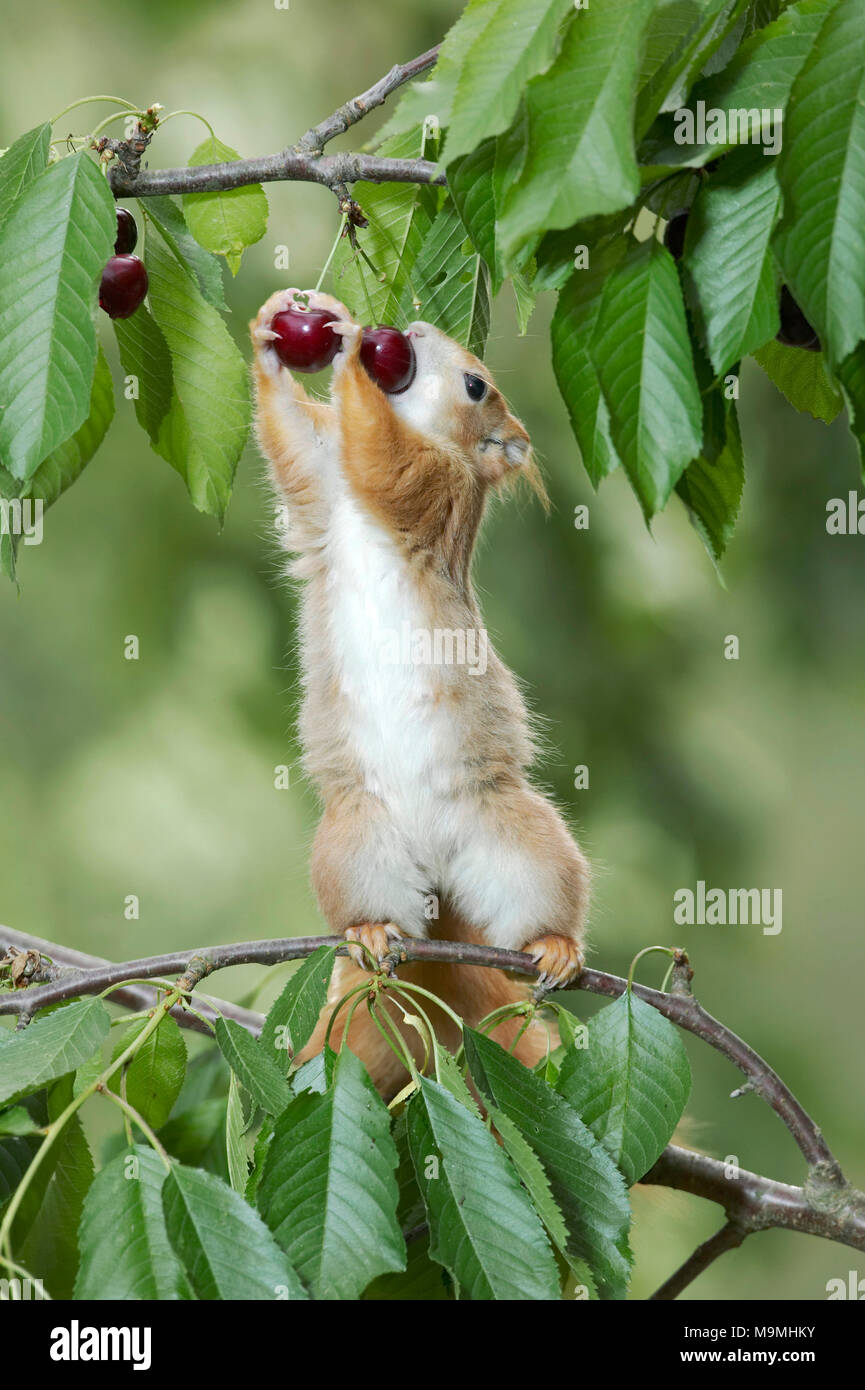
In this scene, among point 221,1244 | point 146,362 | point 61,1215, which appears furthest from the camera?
point 146,362

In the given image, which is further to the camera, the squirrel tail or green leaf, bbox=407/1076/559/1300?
the squirrel tail

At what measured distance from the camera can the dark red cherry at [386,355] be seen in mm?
1051

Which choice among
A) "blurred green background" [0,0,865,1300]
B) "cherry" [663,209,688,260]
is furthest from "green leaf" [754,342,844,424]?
"blurred green background" [0,0,865,1300]

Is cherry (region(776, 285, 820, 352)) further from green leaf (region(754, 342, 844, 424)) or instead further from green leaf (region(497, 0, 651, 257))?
green leaf (region(497, 0, 651, 257))

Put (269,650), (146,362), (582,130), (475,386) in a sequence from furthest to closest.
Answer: (269,650), (475,386), (146,362), (582,130)

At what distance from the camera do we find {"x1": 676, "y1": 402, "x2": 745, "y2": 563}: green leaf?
2.30 feet

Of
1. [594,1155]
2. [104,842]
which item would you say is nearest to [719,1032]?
[594,1155]

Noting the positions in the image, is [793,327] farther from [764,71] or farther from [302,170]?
[302,170]

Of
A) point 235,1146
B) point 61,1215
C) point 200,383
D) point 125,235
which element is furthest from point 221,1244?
point 125,235

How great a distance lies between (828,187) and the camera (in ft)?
1.81

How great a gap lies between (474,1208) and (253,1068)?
0.47 feet

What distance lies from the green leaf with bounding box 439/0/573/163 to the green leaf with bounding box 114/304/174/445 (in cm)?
45

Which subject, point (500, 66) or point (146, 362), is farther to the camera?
point (146, 362)

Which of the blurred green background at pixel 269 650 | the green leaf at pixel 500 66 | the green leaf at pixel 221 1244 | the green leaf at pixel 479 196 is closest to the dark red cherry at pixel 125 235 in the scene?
the green leaf at pixel 479 196
